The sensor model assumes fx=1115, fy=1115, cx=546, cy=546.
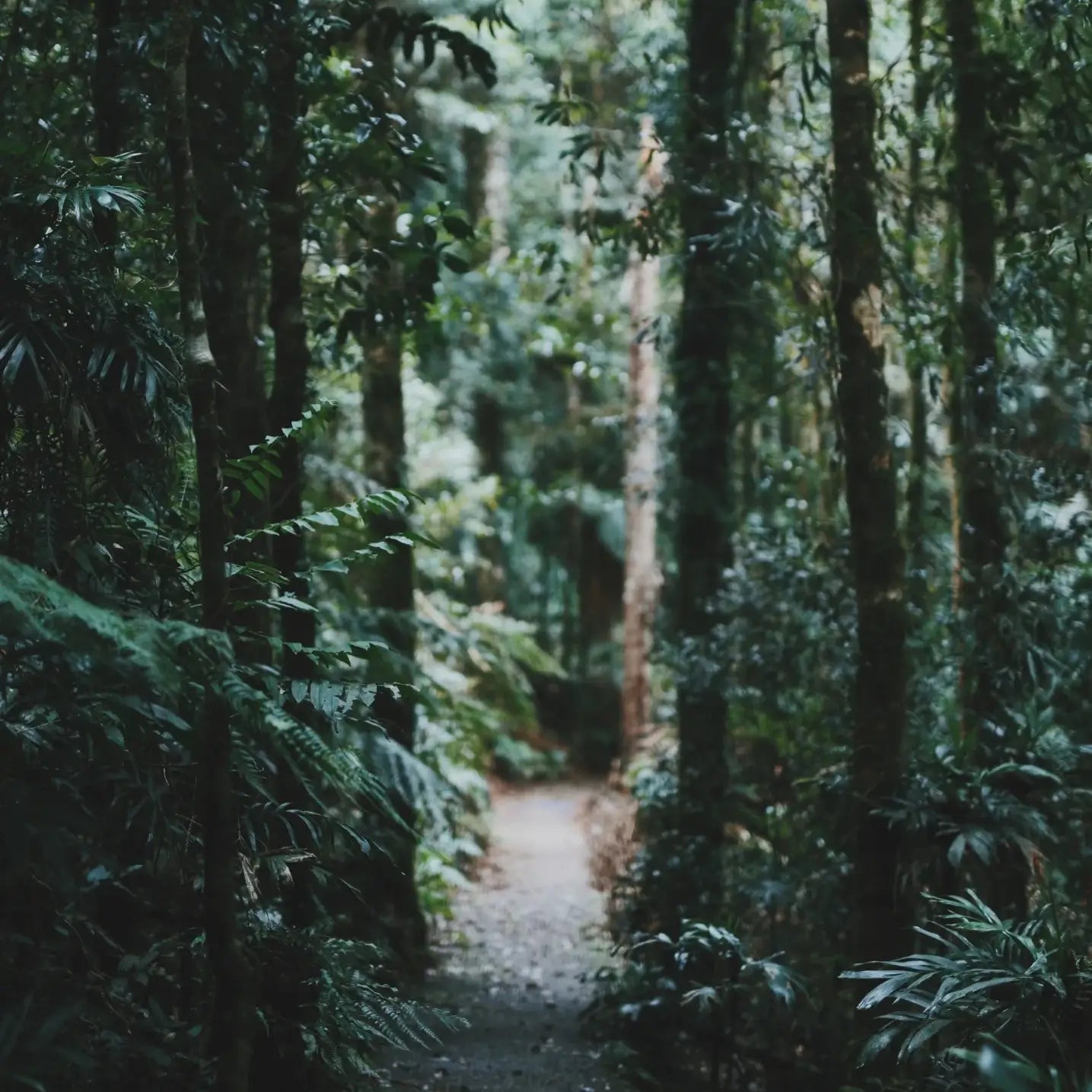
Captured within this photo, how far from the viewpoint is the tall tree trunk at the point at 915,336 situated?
745 cm

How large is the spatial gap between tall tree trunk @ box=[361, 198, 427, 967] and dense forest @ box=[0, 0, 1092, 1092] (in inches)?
1.7

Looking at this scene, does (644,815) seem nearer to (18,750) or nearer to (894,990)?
(894,990)

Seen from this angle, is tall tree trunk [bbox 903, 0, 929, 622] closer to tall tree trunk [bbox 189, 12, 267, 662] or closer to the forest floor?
the forest floor

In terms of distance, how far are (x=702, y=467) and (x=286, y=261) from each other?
4147 millimetres

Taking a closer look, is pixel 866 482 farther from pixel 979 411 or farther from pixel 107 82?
pixel 107 82

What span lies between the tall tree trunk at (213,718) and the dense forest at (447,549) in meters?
0.02

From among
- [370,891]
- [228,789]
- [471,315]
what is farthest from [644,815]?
[228,789]

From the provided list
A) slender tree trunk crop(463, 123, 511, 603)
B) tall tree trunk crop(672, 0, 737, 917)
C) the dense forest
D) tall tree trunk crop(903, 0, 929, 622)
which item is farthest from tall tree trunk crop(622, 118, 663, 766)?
tall tree trunk crop(903, 0, 929, 622)

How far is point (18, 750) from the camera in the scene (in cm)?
334

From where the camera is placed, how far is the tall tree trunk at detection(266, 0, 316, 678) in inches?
225

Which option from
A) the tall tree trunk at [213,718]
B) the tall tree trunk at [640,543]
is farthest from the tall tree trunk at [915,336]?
the tall tree trunk at [640,543]

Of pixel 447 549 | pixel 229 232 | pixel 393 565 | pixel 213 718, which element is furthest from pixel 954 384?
pixel 213 718

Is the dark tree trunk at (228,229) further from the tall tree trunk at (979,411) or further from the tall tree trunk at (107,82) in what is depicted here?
the tall tree trunk at (979,411)

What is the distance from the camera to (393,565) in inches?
363
